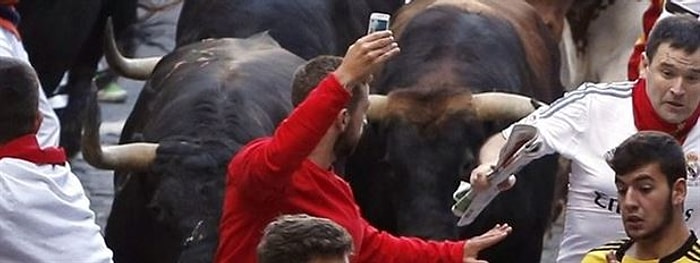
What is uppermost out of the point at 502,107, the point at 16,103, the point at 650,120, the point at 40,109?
the point at 16,103

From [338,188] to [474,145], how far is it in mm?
2332

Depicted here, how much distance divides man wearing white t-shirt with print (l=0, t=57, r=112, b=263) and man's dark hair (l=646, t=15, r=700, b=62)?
6.56 feet

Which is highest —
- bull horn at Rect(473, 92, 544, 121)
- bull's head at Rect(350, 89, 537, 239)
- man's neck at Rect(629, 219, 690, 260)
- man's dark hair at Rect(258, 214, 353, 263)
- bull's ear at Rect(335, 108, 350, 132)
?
man's dark hair at Rect(258, 214, 353, 263)

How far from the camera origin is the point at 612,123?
8148 mm

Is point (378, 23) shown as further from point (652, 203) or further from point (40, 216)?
point (40, 216)

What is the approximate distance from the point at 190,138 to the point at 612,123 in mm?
1754

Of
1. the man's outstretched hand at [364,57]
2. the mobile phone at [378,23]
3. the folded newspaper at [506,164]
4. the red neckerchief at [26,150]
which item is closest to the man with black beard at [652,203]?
the folded newspaper at [506,164]

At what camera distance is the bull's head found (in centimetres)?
959

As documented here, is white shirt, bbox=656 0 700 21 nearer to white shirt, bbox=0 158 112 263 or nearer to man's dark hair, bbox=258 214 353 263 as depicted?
white shirt, bbox=0 158 112 263

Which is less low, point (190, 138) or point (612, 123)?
point (612, 123)

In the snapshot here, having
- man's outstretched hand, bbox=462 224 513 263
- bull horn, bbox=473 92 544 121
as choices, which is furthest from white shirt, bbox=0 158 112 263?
bull horn, bbox=473 92 544 121

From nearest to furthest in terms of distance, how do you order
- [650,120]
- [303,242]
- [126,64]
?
[303,242] → [650,120] → [126,64]

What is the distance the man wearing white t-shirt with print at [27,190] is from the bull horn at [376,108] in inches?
101

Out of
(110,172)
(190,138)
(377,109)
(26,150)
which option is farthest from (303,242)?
(110,172)
